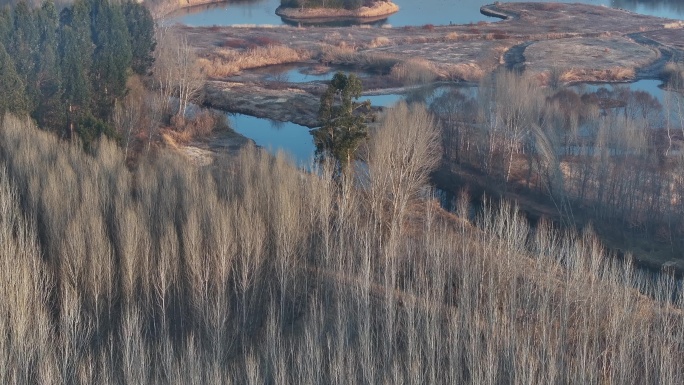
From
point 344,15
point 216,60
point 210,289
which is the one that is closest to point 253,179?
point 210,289

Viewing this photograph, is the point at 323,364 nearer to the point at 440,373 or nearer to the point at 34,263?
the point at 440,373

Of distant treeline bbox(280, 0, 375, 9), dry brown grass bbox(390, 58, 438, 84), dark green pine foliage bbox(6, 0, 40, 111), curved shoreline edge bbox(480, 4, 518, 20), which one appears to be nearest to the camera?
dark green pine foliage bbox(6, 0, 40, 111)

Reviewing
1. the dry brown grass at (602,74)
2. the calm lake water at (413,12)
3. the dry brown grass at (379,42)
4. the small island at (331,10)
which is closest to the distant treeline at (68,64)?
the dry brown grass at (379,42)

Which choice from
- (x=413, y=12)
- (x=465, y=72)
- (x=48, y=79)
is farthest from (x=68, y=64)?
(x=413, y=12)

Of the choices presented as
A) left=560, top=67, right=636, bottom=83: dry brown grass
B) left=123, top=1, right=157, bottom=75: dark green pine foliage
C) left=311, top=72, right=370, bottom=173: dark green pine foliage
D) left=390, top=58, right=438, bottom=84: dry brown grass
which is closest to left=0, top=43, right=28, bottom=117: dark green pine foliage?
left=123, top=1, right=157, bottom=75: dark green pine foliage

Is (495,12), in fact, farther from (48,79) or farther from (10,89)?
(10,89)

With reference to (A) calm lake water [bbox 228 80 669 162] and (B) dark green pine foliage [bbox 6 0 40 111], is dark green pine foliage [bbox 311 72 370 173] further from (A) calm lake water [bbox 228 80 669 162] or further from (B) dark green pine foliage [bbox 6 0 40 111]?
(B) dark green pine foliage [bbox 6 0 40 111]
